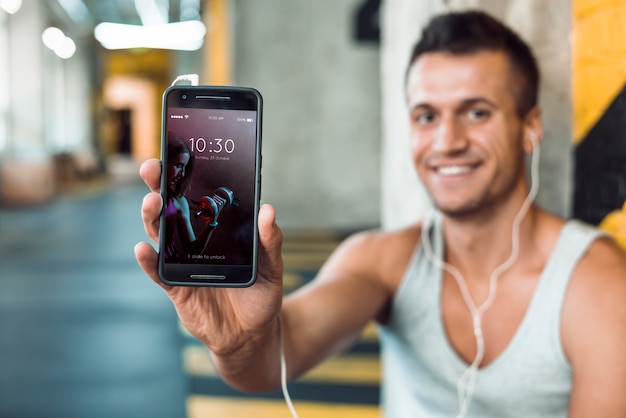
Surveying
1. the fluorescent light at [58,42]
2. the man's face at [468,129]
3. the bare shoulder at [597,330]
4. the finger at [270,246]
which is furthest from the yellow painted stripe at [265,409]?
the fluorescent light at [58,42]

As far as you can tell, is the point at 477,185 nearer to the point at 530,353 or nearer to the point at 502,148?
the point at 502,148

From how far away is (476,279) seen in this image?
158cm

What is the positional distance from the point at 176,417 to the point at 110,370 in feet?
2.37

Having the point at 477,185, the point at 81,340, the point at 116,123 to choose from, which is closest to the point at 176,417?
the point at 81,340

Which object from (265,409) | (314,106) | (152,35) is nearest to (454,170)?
(265,409)

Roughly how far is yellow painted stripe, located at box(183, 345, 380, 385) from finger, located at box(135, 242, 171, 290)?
7.68 ft

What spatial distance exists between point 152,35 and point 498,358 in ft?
71.8

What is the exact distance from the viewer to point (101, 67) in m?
22.5

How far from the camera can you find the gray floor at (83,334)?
119 inches

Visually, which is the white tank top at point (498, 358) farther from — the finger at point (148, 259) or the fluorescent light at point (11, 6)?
the fluorescent light at point (11, 6)

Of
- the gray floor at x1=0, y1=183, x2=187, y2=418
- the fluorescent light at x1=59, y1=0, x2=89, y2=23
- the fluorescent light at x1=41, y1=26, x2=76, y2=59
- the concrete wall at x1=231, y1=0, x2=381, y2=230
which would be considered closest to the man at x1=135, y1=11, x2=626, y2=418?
the gray floor at x1=0, y1=183, x2=187, y2=418

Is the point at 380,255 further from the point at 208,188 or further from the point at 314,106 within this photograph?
the point at 314,106

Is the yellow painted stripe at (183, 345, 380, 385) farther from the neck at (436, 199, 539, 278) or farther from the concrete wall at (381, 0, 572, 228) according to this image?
the neck at (436, 199, 539, 278)

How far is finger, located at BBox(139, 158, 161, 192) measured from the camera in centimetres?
92
